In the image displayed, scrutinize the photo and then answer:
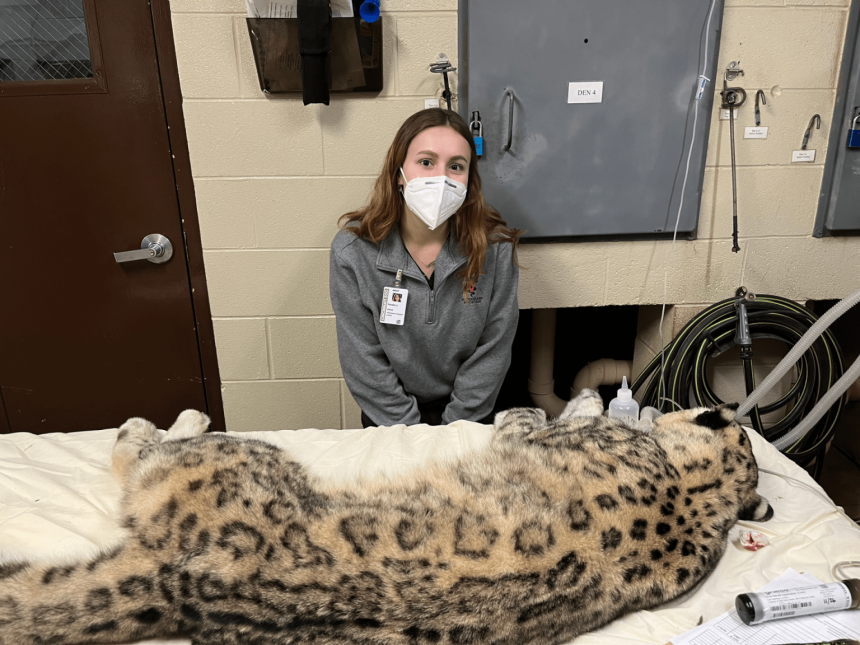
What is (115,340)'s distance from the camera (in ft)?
7.42

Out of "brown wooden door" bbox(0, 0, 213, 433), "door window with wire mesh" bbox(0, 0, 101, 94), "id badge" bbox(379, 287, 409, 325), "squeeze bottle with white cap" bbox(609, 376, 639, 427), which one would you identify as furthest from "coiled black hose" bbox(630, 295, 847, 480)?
"door window with wire mesh" bbox(0, 0, 101, 94)

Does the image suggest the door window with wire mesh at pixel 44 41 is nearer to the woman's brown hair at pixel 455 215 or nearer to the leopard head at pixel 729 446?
the woman's brown hair at pixel 455 215

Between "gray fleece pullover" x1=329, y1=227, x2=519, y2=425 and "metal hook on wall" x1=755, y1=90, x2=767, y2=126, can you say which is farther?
"metal hook on wall" x1=755, y1=90, x2=767, y2=126

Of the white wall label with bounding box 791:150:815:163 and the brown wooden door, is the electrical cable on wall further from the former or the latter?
the brown wooden door

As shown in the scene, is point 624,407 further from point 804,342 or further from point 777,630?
point 777,630

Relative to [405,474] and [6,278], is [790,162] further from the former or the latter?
[6,278]

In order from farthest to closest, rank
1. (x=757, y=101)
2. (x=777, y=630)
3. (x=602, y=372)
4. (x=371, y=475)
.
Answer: (x=602, y=372)
(x=757, y=101)
(x=371, y=475)
(x=777, y=630)

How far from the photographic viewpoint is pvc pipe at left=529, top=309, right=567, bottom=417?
2.54 meters

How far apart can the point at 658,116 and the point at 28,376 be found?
2.64 m

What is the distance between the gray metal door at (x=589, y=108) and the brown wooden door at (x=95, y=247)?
1.18m

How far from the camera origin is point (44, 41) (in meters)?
1.95

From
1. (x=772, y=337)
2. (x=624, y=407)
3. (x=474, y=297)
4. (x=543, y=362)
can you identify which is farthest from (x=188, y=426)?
(x=772, y=337)

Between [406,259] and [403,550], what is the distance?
1.02 meters

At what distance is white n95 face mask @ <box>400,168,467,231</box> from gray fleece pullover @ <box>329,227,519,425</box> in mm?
130
